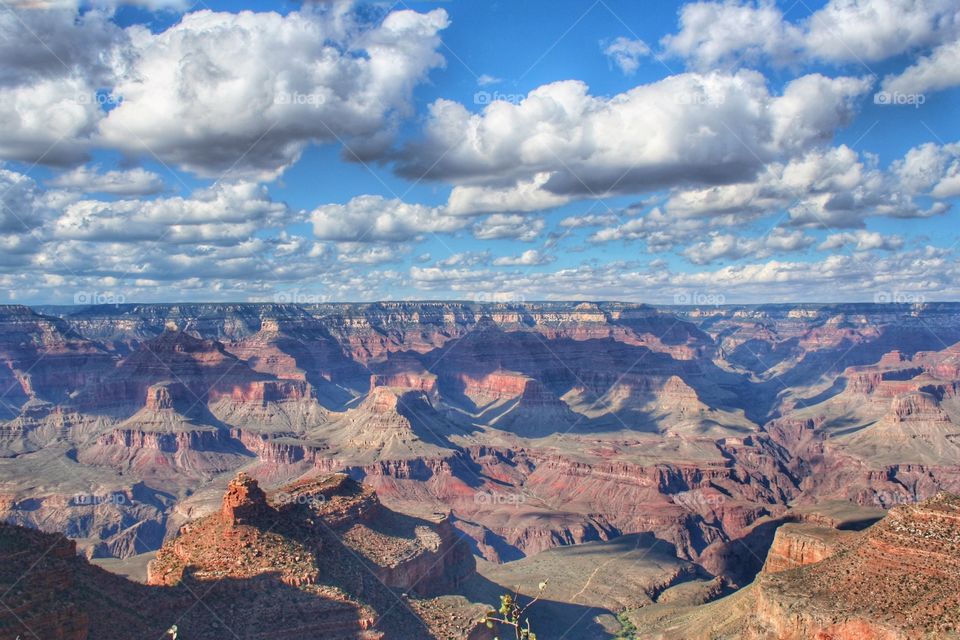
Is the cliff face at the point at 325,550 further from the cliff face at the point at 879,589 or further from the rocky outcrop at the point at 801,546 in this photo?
the rocky outcrop at the point at 801,546

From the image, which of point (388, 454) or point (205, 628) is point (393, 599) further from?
point (388, 454)

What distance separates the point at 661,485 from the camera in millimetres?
183125

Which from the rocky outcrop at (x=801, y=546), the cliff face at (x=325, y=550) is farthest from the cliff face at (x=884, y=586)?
the cliff face at (x=325, y=550)

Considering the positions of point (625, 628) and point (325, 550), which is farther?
point (625, 628)

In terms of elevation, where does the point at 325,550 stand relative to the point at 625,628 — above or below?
above

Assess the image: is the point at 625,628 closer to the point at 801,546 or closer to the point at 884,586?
the point at 801,546

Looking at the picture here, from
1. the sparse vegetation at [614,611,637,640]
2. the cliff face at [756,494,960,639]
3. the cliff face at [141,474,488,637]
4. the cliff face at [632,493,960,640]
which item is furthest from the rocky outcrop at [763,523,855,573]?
the cliff face at [141,474,488,637]

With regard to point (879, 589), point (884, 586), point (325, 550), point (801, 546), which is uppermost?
point (884, 586)

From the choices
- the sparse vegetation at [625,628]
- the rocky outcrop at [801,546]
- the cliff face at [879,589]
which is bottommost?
the sparse vegetation at [625,628]

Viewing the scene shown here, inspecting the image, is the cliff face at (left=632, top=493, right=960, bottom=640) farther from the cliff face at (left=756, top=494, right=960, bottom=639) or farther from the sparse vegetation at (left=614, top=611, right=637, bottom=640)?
the sparse vegetation at (left=614, top=611, right=637, bottom=640)

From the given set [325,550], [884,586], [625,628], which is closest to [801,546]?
[884,586]

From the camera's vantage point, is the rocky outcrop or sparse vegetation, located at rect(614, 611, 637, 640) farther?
sparse vegetation, located at rect(614, 611, 637, 640)

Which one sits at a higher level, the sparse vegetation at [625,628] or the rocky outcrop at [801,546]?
the rocky outcrop at [801,546]

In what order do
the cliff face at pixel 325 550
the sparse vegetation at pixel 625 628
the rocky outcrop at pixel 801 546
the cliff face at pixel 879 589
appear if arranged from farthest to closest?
the sparse vegetation at pixel 625 628
the rocky outcrop at pixel 801 546
the cliff face at pixel 325 550
the cliff face at pixel 879 589
